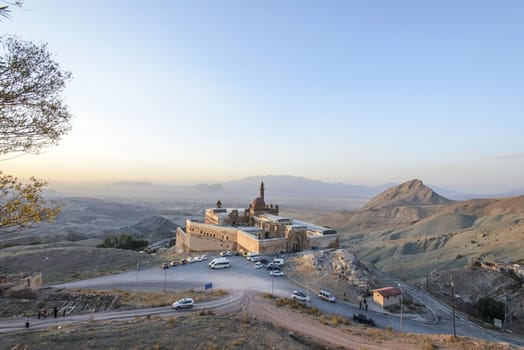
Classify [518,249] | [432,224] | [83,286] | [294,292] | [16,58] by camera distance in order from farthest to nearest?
[432,224] < [518,249] < [83,286] < [294,292] < [16,58]

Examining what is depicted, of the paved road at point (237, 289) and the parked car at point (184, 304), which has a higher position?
the parked car at point (184, 304)

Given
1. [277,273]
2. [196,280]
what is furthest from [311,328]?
[196,280]

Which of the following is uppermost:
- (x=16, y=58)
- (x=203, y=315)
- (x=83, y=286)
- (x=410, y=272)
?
(x=16, y=58)

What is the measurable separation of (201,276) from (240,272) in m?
4.09

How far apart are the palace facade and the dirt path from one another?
1692 cm

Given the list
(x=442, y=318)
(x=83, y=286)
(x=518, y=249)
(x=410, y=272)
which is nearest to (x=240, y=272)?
(x=83, y=286)

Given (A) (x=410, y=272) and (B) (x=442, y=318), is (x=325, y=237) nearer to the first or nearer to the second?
(A) (x=410, y=272)

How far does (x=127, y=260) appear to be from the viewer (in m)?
41.9

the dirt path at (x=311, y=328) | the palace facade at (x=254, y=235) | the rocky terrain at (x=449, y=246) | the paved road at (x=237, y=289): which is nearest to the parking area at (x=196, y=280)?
the paved road at (x=237, y=289)

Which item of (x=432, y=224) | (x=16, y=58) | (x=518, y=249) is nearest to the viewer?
(x=16, y=58)

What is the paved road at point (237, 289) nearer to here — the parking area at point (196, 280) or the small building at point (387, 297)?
the parking area at point (196, 280)

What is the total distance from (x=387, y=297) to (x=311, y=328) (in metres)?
10.8

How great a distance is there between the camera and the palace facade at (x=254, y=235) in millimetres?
40750

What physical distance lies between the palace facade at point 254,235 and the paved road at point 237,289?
4481mm
